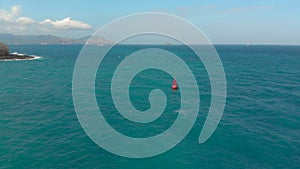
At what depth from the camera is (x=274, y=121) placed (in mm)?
53156

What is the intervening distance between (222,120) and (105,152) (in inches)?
1062

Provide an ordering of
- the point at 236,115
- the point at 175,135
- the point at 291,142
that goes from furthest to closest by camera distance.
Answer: the point at 236,115 → the point at 175,135 → the point at 291,142

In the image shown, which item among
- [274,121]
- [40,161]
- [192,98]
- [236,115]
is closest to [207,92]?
[192,98]

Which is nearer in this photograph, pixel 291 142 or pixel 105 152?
pixel 105 152

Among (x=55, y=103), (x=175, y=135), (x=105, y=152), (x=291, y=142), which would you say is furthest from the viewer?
(x=55, y=103)

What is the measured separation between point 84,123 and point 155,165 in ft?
63.0

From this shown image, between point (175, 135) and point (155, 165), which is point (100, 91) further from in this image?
point (155, 165)

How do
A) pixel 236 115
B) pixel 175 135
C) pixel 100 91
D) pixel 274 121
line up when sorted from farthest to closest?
pixel 100 91 < pixel 236 115 < pixel 274 121 < pixel 175 135

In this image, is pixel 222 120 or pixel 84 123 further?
pixel 222 120

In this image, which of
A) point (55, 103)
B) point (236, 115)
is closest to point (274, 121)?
point (236, 115)

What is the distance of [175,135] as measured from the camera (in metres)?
45.6

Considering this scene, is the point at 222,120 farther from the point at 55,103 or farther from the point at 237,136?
the point at 55,103

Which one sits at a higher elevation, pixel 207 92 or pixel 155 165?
pixel 207 92

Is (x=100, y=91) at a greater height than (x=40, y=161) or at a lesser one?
greater
